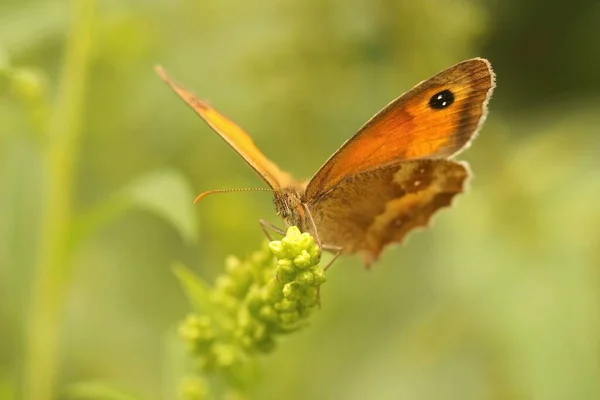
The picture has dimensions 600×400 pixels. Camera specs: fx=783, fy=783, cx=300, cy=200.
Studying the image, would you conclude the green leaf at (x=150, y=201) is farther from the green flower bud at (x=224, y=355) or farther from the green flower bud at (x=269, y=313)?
the green flower bud at (x=269, y=313)

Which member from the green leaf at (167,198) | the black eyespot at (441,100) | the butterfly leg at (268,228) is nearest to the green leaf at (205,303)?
the green leaf at (167,198)

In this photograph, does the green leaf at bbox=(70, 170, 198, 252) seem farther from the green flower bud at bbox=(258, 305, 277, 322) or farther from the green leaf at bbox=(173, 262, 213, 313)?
the green flower bud at bbox=(258, 305, 277, 322)

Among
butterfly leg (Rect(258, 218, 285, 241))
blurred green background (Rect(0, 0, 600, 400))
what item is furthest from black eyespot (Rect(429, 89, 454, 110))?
blurred green background (Rect(0, 0, 600, 400))

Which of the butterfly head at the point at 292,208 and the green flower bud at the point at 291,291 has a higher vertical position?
the butterfly head at the point at 292,208

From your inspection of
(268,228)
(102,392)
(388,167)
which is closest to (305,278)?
(268,228)

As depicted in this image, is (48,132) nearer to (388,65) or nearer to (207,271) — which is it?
(207,271)

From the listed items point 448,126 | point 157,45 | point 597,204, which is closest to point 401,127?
point 448,126

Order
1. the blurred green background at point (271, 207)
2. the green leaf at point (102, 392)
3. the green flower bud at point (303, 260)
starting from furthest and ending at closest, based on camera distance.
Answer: the blurred green background at point (271, 207), the green leaf at point (102, 392), the green flower bud at point (303, 260)

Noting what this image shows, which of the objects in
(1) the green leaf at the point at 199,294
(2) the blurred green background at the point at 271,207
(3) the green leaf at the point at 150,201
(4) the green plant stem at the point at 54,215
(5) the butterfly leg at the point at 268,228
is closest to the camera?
(1) the green leaf at the point at 199,294
